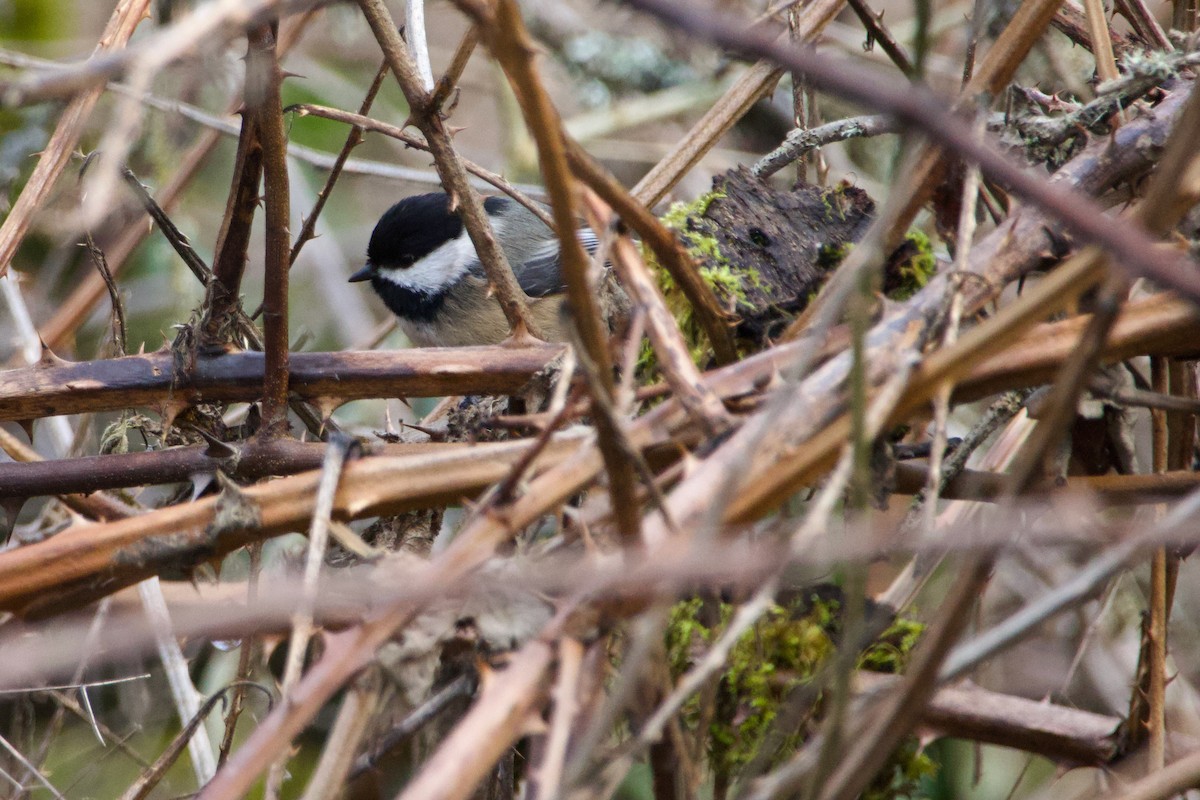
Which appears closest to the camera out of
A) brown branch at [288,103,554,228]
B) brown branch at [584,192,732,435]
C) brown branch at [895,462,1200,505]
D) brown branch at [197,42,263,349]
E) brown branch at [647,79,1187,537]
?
brown branch at [647,79,1187,537]

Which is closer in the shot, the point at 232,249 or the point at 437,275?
the point at 232,249

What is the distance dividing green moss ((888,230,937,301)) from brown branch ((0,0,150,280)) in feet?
4.28

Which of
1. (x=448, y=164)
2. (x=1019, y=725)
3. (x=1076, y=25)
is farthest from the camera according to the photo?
(x=1076, y=25)

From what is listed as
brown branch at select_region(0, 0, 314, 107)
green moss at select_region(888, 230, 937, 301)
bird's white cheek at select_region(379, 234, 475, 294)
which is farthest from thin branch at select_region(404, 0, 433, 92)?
brown branch at select_region(0, 0, 314, 107)

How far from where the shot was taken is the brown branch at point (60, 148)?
1.71 meters

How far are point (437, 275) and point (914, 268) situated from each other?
1.77 m

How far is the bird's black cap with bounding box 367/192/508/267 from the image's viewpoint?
3.02 m

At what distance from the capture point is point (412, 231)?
304 centimetres

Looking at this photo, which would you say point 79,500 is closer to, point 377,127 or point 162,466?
point 162,466

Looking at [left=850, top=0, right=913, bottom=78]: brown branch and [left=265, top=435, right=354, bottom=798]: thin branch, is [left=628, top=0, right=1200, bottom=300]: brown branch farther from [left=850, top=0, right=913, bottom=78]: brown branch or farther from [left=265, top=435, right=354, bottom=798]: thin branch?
[left=850, top=0, right=913, bottom=78]: brown branch

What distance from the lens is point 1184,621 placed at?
2.54 meters

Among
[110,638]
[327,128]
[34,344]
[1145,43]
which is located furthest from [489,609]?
[327,128]

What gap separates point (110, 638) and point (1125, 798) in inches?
43.2

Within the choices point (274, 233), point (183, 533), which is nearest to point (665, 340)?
point (183, 533)
